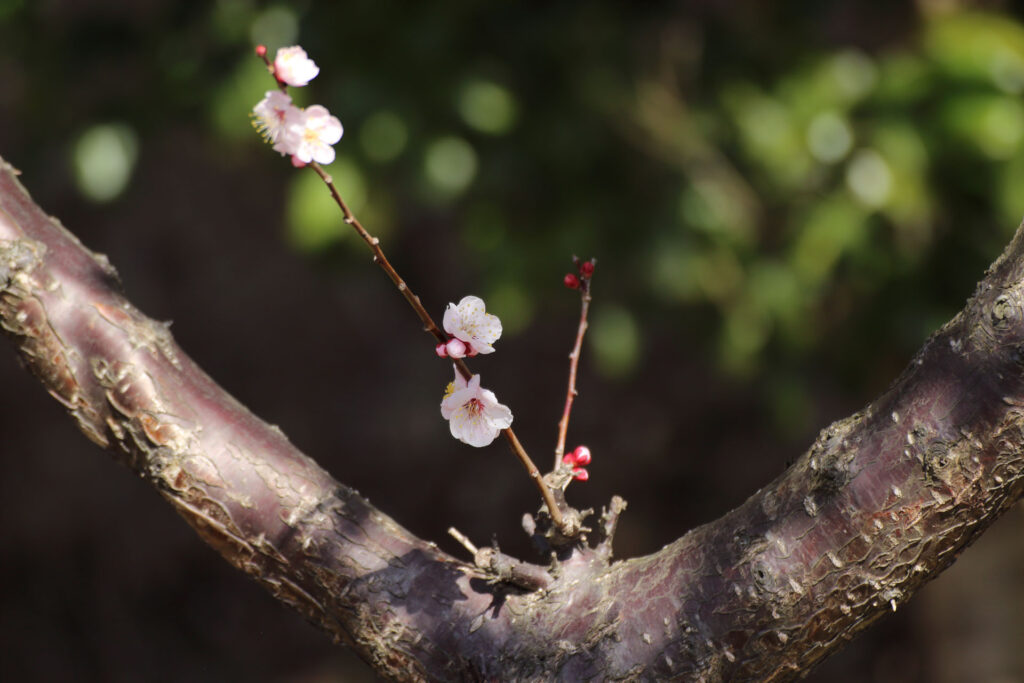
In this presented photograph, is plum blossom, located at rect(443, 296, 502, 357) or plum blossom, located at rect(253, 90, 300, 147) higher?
plum blossom, located at rect(253, 90, 300, 147)

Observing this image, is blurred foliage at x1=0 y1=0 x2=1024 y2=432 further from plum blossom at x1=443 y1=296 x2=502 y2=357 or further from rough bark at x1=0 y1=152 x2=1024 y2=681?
plum blossom at x1=443 y1=296 x2=502 y2=357

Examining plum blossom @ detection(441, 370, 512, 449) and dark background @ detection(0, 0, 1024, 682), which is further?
dark background @ detection(0, 0, 1024, 682)

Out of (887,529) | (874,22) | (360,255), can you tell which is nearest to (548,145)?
(360,255)

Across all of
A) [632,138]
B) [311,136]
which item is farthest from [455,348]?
[632,138]

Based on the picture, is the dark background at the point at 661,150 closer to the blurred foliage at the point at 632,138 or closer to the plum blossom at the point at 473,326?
the blurred foliage at the point at 632,138

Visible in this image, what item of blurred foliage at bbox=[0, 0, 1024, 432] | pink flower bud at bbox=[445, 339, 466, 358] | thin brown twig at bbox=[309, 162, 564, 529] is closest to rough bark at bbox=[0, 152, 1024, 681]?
thin brown twig at bbox=[309, 162, 564, 529]

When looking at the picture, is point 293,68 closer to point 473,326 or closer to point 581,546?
point 473,326
